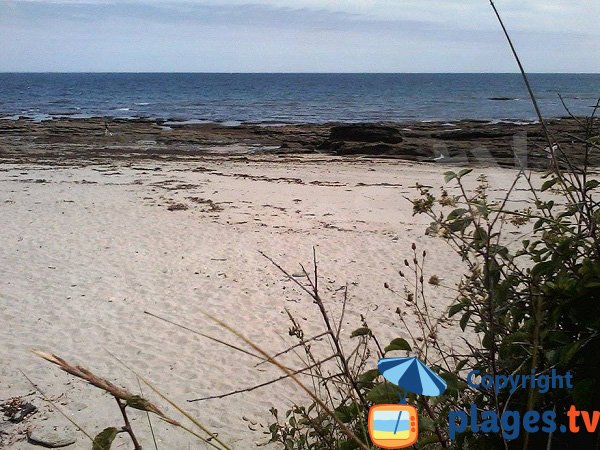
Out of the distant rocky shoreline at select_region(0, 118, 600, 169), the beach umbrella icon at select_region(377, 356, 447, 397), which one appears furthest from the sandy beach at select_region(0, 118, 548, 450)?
the distant rocky shoreline at select_region(0, 118, 600, 169)

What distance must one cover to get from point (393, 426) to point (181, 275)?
6841mm

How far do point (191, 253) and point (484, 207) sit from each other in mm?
7527

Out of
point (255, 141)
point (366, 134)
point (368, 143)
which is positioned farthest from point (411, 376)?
point (255, 141)

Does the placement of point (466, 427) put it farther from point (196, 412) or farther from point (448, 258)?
point (448, 258)

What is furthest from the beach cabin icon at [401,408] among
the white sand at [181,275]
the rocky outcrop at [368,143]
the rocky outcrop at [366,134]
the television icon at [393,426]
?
the rocky outcrop at [366,134]

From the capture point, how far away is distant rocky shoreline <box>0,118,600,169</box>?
788 inches

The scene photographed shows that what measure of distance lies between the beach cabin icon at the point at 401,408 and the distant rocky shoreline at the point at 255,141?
17083 millimetres

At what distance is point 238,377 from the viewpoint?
511cm

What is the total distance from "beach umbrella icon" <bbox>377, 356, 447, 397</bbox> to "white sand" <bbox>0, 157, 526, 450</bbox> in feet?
10.5

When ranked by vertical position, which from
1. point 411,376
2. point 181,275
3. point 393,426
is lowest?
point 181,275

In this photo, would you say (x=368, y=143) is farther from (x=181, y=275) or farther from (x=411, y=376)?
(x=411, y=376)

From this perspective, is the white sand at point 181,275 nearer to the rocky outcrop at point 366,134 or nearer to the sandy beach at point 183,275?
the sandy beach at point 183,275

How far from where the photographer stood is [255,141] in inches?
1006

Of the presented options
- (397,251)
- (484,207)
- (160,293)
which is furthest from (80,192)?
(484,207)
